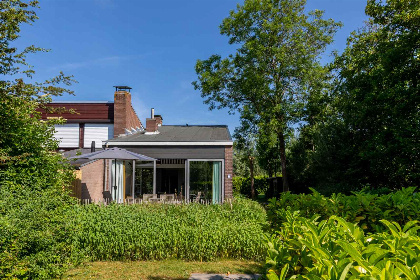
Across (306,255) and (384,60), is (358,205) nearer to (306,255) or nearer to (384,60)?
(306,255)

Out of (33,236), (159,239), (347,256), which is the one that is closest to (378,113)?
(159,239)

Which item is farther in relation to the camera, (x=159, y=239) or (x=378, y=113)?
(x=378, y=113)

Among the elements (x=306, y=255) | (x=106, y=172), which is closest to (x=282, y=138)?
(x=106, y=172)

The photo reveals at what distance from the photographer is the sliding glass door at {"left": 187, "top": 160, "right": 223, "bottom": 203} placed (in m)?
16.4

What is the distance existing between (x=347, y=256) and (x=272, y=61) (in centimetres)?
2309

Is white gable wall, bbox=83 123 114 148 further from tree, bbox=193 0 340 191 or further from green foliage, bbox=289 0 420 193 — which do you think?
green foliage, bbox=289 0 420 193

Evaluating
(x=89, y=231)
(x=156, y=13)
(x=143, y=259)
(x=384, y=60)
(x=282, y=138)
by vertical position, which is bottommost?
(x=143, y=259)

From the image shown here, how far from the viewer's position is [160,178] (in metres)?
21.7

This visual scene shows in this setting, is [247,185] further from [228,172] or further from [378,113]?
[378,113]

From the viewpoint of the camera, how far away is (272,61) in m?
23.5

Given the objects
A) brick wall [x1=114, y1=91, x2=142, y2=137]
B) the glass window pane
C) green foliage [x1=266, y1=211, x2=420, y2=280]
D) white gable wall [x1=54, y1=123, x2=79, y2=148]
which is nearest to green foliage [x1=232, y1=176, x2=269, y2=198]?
the glass window pane

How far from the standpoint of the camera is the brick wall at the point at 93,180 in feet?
49.3

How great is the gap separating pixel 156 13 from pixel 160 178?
40.8ft

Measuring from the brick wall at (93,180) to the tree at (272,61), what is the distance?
1200cm
